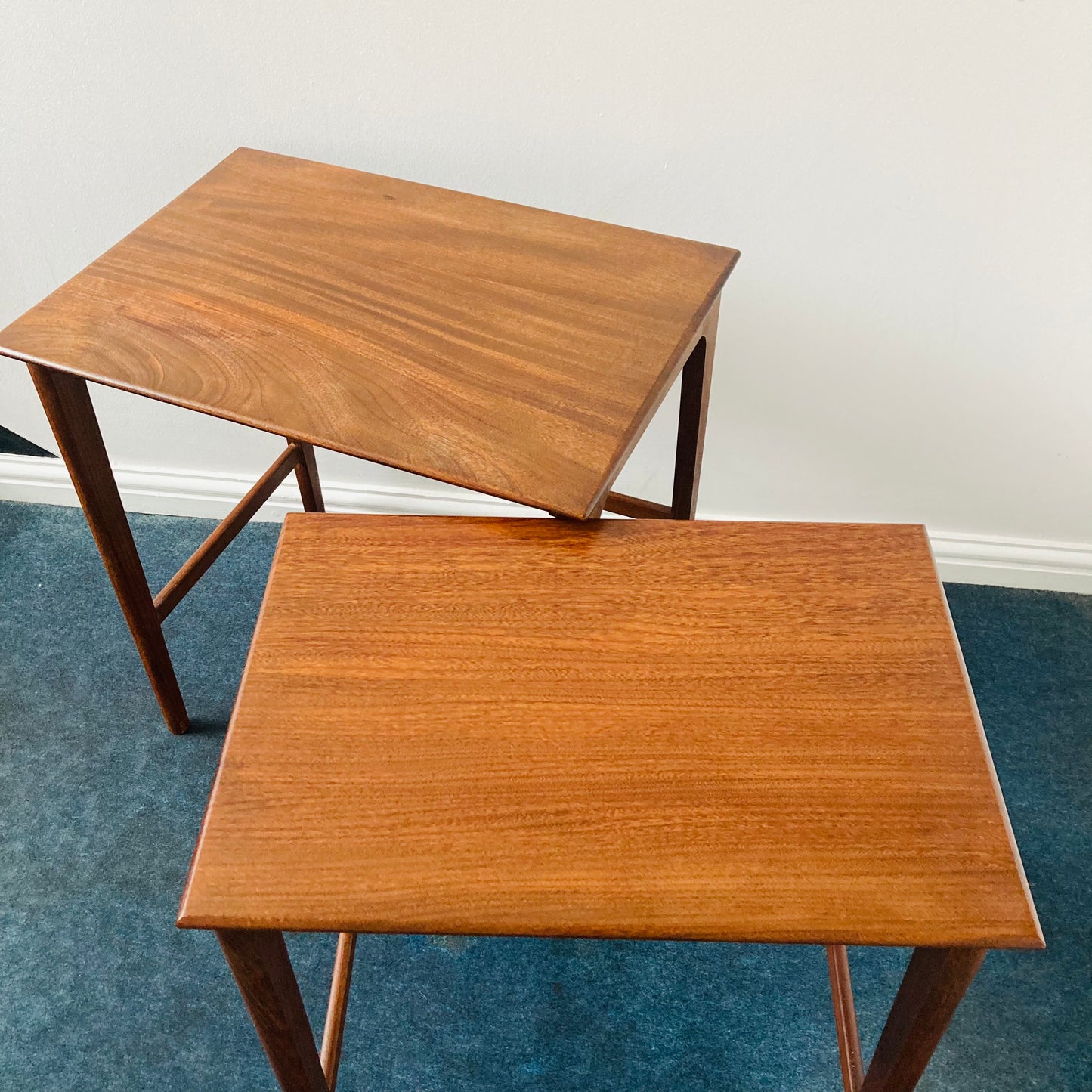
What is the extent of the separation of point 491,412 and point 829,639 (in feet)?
1.04

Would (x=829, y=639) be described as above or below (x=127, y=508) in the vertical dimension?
above

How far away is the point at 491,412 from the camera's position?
0.83 m

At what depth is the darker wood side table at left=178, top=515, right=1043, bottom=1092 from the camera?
0.60 metres

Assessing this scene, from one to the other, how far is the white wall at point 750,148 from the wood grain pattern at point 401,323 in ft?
0.53

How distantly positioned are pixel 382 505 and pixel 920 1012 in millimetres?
1134

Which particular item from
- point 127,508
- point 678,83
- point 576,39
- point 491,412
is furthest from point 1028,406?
point 127,508

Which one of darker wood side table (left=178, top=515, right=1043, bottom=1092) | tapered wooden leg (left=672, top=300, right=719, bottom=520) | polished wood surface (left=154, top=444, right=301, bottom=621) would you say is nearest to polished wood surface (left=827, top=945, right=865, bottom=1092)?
darker wood side table (left=178, top=515, right=1043, bottom=1092)

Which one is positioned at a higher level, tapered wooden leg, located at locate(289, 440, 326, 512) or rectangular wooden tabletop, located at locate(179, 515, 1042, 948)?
rectangular wooden tabletop, located at locate(179, 515, 1042, 948)

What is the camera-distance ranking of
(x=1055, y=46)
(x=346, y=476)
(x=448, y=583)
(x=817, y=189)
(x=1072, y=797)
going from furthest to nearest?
(x=346, y=476) < (x=1072, y=797) < (x=817, y=189) < (x=1055, y=46) < (x=448, y=583)

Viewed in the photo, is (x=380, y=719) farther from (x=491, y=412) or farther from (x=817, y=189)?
(x=817, y=189)

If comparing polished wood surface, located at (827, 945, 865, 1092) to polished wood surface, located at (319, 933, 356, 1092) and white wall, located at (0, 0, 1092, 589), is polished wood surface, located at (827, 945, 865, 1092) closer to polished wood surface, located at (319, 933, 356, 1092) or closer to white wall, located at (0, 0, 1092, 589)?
polished wood surface, located at (319, 933, 356, 1092)

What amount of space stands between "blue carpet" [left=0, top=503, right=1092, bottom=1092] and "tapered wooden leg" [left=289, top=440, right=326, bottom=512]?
31 cm

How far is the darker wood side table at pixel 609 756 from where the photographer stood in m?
0.60

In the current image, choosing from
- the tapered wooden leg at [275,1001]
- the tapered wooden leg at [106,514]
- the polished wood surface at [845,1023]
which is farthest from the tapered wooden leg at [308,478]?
the polished wood surface at [845,1023]
